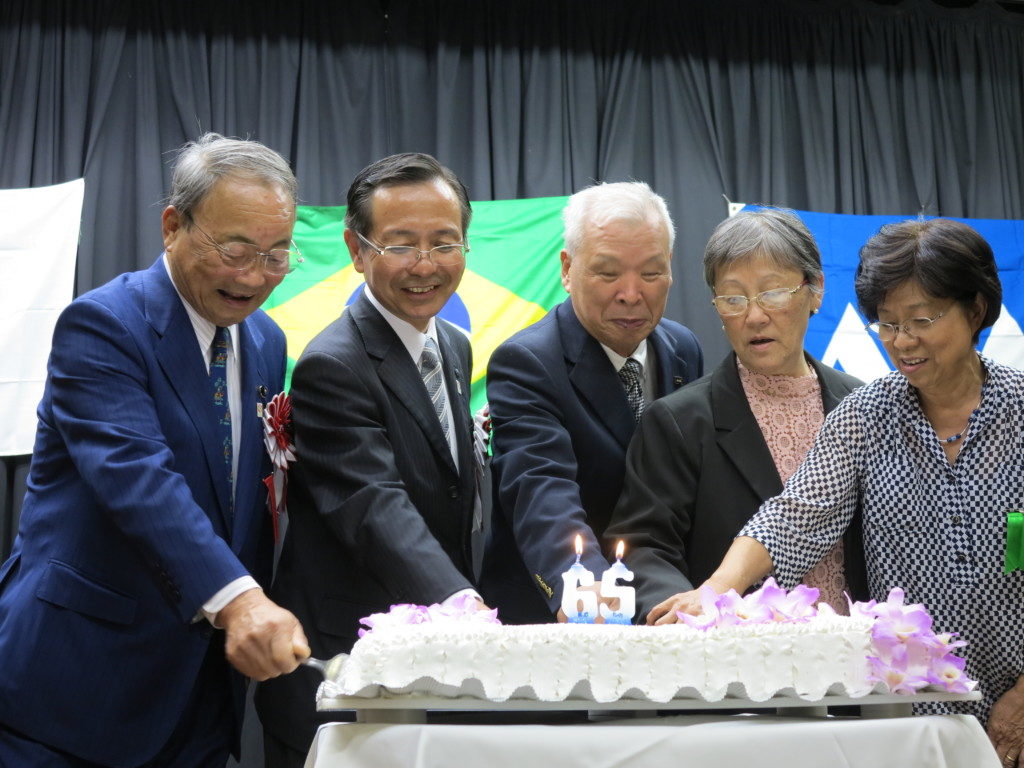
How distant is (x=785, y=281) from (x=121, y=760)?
5.29 feet

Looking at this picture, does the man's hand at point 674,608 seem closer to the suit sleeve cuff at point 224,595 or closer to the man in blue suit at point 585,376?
the man in blue suit at point 585,376

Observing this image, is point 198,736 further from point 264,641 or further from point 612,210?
point 612,210

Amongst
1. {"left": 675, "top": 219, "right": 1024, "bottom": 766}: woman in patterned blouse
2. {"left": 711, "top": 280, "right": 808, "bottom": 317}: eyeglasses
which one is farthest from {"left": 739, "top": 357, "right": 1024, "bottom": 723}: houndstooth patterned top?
{"left": 711, "top": 280, "right": 808, "bottom": 317}: eyeglasses

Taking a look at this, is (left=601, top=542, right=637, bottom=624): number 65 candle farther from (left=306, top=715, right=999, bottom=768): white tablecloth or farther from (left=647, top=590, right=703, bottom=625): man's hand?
(left=306, top=715, right=999, bottom=768): white tablecloth

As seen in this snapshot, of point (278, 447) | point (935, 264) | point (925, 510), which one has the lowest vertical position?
point (925, 510)

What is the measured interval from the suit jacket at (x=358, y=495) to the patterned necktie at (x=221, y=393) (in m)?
0.15

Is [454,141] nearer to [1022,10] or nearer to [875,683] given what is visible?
[1022,10]

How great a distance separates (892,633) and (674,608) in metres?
0.41

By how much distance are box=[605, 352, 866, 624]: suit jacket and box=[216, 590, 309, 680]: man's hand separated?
707 millimetres

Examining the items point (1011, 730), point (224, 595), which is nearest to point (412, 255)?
point (224, 595)

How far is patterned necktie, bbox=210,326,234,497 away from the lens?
88.3 inches

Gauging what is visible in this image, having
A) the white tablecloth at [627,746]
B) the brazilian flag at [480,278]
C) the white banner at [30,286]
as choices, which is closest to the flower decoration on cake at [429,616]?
the white tablecloth at [627,746]

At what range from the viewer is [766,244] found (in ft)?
7.84

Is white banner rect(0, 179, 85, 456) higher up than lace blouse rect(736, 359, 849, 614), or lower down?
higher up
